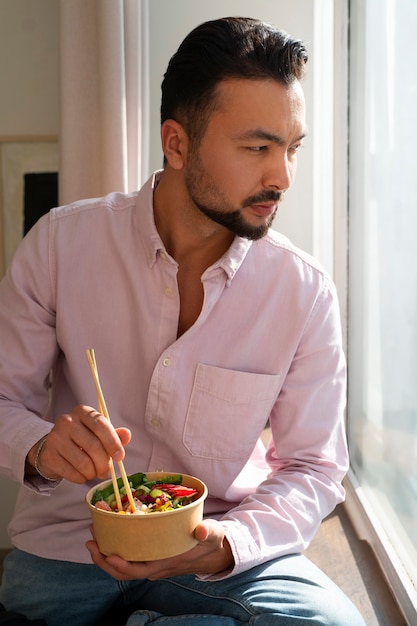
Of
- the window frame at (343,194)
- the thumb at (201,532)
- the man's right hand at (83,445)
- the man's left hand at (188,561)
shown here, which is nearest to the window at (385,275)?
the window frame at (343,194)

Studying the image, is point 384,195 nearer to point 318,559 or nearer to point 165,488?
point 318,559

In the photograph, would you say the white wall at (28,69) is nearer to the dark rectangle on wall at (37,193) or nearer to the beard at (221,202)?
the dark rectangle on wall at (37,193)

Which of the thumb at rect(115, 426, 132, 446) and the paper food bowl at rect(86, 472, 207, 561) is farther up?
the thumb at rect(115, 426, 132, 446)

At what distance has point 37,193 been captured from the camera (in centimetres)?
294

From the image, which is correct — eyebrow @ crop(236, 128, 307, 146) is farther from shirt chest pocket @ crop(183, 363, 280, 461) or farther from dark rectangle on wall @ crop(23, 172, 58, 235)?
dark rectangle on wall @ crop(23, 172, 58, 235)

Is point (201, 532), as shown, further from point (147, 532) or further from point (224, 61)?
point (224, 61)

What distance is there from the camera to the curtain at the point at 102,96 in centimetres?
243

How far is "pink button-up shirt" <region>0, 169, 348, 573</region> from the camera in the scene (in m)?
1.71

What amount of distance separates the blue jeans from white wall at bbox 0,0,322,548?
130 cm

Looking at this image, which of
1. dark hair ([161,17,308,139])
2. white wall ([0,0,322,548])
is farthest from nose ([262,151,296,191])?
white wall ([0,0,322,548])

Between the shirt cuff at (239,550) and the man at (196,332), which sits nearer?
the shirt cuff at (239,550)

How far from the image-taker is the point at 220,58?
1673mm

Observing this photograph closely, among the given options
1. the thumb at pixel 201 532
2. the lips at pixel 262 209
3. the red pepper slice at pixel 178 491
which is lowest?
the thumb at pixel 201 532

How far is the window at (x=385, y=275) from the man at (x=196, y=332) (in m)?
0.48
